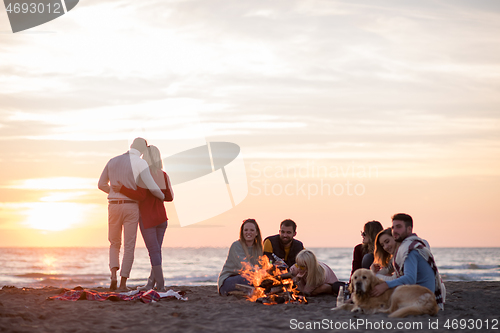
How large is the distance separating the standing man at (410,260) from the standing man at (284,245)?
2080 millimetres

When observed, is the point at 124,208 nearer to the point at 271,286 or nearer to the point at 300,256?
the point at 271,286

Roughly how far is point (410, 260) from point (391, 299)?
49 cm

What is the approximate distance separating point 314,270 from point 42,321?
3.84m

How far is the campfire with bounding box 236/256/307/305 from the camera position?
258 inches

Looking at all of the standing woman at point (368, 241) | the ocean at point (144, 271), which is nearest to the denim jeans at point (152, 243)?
the standing woman at point (368, 241)

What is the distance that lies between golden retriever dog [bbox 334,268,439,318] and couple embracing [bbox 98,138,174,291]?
3.09m

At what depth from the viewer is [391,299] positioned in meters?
5.25

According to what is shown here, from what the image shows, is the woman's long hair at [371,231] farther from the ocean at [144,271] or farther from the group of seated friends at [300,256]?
the ocean at [144,271]

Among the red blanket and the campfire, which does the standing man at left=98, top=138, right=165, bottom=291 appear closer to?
the red blanket

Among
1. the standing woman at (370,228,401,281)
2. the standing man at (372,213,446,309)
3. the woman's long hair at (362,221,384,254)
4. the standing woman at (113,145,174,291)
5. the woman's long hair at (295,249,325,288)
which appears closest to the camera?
the standing man at (372,213,446,309)

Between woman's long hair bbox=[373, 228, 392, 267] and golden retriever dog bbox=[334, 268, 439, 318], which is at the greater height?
woman's long hair bbox=[373, 228, 392, 267]

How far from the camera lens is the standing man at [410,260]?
5.32m

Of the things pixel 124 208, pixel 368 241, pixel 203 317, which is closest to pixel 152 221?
pixel 124 208

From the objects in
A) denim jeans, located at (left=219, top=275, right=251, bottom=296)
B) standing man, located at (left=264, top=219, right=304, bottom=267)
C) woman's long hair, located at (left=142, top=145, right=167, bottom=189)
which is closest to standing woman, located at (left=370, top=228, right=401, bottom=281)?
standing man, located at (left=264, top=219, right=304, bottom=267)
